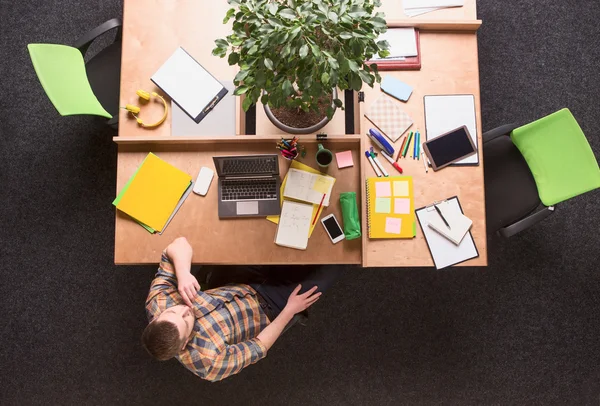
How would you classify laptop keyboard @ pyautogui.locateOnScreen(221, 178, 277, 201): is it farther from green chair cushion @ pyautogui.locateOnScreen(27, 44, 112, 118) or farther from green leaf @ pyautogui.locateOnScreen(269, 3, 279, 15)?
green leaf @ pyautogui.locateOnScreen(269, 3, 279, 15)

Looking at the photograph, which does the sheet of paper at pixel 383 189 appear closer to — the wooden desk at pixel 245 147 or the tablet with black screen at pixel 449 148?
the wooden desk at pixel 245 147

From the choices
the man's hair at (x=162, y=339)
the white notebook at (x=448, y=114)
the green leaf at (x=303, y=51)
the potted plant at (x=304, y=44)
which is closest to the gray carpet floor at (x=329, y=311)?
the white notebook at (x=448, y=114)

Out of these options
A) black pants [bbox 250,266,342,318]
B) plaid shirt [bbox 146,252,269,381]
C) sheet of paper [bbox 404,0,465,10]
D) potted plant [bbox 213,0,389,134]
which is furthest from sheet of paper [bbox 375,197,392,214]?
sheet of paper [bbox 404,0,465,10]

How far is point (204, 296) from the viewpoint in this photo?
1.91 m

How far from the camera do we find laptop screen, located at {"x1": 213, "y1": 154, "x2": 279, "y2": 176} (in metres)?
1.94

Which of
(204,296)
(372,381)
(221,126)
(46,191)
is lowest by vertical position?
(372,381)

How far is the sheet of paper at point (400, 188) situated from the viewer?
202cm

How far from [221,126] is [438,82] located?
100 cm

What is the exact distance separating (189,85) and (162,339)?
1.12 meters

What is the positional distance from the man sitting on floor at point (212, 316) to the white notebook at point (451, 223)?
1.80 feet

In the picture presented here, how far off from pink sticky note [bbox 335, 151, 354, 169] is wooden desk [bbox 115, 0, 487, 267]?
3 cm

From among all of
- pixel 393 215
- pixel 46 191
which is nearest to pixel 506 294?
pixel 393 215

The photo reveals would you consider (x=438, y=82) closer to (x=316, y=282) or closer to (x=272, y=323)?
(x=316, y=282)

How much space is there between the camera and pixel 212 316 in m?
1.88
